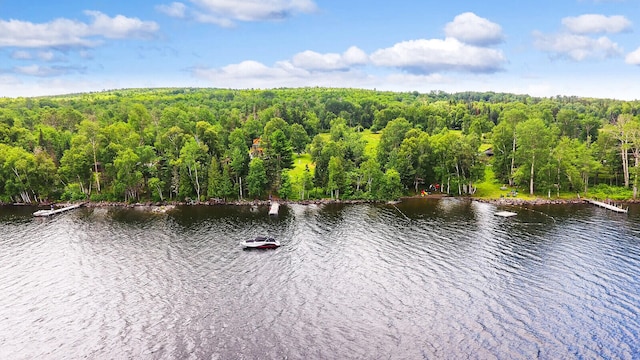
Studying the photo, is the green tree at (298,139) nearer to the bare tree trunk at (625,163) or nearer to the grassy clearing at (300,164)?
the grassy clearing at (300,164)

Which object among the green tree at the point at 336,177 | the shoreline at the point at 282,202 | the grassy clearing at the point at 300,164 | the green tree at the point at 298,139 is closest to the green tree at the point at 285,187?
the shoreline at the point at 282,202

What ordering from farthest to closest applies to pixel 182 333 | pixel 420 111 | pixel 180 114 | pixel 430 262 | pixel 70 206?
pixel 420 111, pixel 180 114, pixel 70 206, pixel 430 262, pixel 182 333

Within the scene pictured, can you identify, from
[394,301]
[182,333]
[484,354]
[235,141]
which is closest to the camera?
[484,354]

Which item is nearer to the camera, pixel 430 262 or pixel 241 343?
pixel 241 343

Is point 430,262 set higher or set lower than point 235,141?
lower

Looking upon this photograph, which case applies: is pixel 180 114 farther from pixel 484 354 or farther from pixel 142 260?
pixel 484 354

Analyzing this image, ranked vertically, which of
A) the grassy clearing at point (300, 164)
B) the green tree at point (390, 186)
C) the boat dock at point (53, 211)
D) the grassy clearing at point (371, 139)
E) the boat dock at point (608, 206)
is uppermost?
the grassy clearing at point (371, 139)

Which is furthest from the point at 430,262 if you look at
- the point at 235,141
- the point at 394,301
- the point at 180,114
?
the point at 180,114

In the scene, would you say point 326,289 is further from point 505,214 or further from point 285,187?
point 285,187
